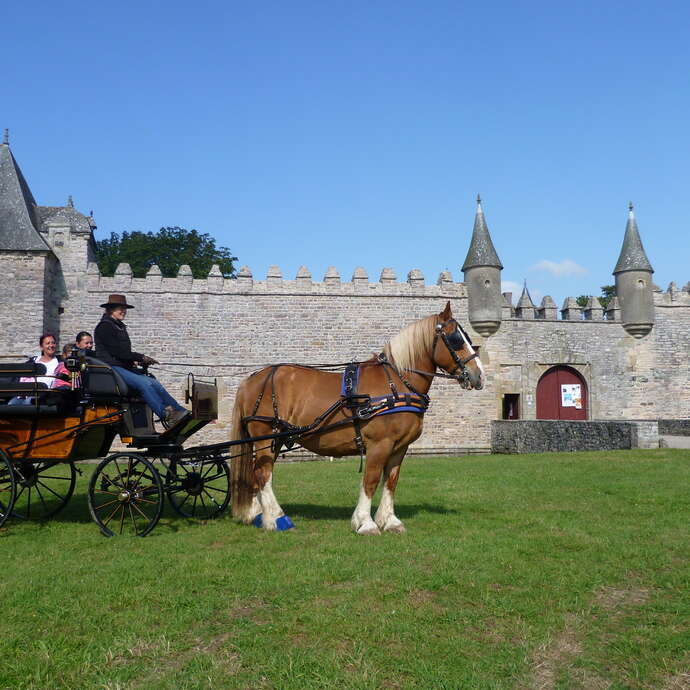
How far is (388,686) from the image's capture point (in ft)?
10.6

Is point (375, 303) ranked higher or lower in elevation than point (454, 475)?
higher

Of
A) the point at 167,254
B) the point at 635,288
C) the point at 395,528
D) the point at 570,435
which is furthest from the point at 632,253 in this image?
the point at 167,254

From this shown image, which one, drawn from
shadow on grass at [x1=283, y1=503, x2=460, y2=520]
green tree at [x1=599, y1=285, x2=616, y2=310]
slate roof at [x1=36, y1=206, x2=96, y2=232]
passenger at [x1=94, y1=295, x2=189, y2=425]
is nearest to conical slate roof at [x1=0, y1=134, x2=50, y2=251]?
slate roof at [x1=36, y1=206, x2=96, y2=232]

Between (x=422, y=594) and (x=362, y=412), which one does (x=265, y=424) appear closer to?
(x=362, y=412)

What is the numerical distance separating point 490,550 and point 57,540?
3.99m

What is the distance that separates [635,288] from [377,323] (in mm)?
10017

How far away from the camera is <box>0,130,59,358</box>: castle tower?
18.9 m

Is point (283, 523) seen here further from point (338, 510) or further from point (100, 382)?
point (100, 382)

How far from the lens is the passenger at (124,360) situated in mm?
6617

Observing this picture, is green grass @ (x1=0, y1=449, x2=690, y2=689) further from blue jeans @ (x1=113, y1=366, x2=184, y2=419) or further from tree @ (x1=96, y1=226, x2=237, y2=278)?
tree @ (x1=96, y1=226, x2=237, y2=278)

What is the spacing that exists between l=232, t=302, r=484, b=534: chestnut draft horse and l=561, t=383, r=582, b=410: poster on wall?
19.5 m

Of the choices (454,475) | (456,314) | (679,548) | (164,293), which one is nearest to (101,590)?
(679,548)

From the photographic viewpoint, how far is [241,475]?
6988mm

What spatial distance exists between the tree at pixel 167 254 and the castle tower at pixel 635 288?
26782mm
